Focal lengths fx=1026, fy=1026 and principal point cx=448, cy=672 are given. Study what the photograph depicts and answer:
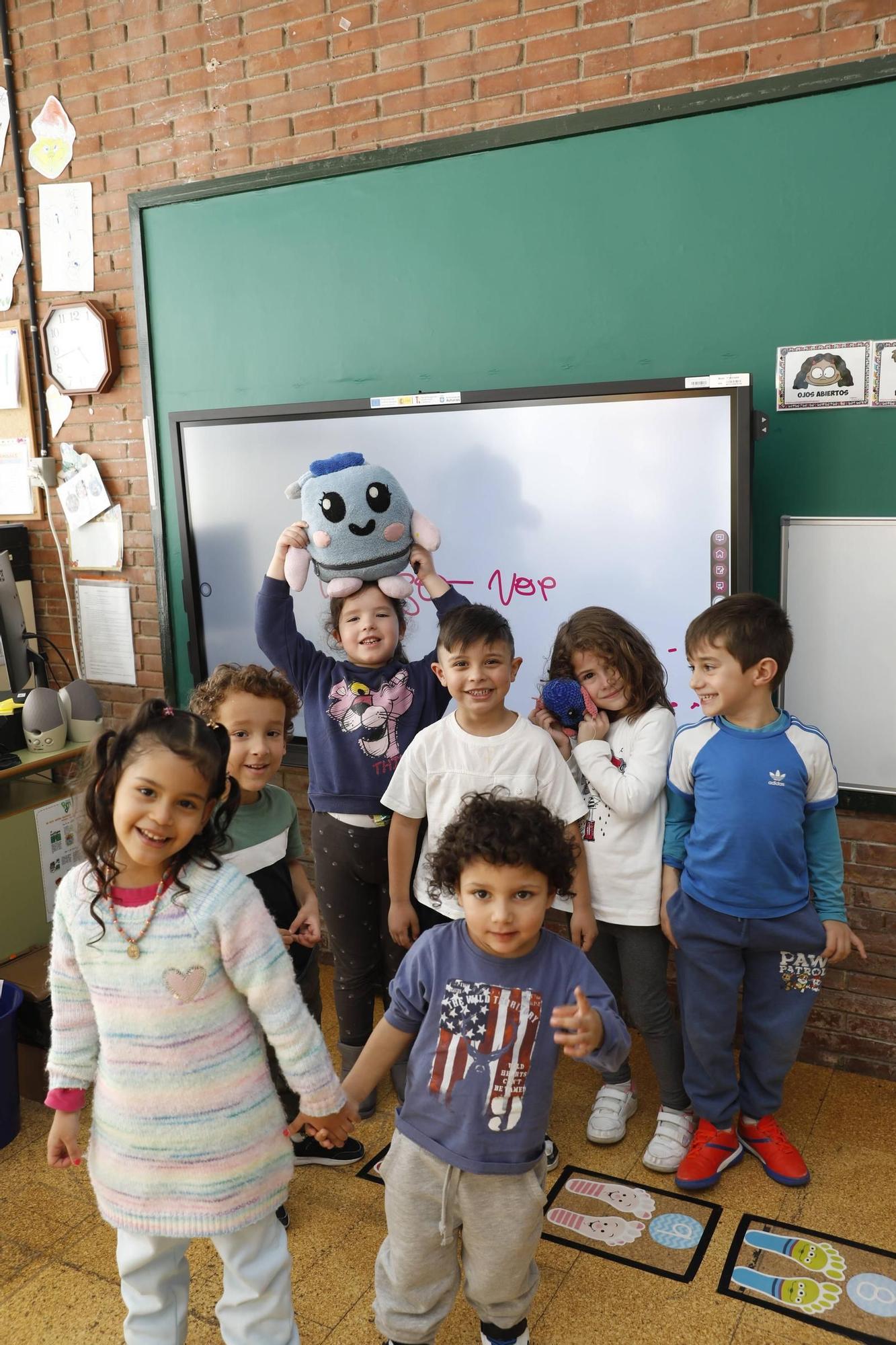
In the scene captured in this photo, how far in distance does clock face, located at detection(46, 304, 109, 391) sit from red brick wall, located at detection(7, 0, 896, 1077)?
7cm

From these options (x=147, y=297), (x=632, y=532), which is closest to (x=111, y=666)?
(x=147, y=297)

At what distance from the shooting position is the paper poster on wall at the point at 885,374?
211cm

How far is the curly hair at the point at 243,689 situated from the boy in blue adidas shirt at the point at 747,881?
75 cm

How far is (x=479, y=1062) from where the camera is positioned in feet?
4.53

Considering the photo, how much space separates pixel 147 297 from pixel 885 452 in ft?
6.88

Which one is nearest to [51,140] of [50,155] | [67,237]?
[50,155]

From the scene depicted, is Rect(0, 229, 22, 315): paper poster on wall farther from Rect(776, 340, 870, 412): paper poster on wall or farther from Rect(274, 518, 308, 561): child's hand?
Rect(776, 340, 870, 412): paper poster on wall

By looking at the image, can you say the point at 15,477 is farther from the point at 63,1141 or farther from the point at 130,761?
the point at 63,1141

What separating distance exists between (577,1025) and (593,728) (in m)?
0.84

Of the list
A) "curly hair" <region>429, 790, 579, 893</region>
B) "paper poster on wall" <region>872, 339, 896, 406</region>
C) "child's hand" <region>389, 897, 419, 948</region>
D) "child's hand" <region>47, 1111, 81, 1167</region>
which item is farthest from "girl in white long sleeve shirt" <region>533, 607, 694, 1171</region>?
"child's hand" <region>47, 1111, 81, 1167</region>

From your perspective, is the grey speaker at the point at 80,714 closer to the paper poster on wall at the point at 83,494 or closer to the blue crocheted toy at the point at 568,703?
the paper poster on wall at the point at 83,494

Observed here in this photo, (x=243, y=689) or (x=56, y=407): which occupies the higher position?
(x=56, y=407)

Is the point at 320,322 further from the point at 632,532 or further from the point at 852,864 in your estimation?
the point at 852,864

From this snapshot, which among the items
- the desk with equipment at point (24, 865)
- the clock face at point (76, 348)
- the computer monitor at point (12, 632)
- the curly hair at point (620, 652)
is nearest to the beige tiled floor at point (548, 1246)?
the desk with equipment at point (24, 865)
